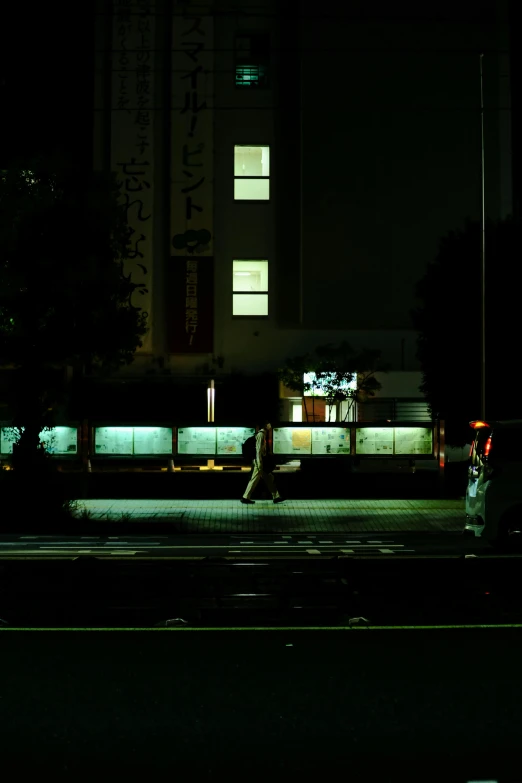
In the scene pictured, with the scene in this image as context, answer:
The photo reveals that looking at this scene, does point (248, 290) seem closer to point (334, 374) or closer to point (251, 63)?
point (334, 374)

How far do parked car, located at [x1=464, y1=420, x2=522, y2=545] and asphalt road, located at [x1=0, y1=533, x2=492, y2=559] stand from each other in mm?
373

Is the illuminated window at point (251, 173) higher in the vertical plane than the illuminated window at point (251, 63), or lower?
lower

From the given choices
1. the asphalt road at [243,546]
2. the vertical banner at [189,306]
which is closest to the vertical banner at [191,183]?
the vertical banner at [189,306]

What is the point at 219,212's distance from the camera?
31391 millimetres

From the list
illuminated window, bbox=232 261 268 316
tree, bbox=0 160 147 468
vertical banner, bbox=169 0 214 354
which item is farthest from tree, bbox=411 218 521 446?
vertical banner, bbox=169 0 214 354

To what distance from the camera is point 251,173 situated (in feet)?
104

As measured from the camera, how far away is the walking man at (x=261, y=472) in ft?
64.6

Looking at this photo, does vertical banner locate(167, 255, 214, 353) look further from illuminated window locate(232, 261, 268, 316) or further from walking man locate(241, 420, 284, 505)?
walking man locate(241, 420, 284, 505)

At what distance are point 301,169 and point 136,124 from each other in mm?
5566

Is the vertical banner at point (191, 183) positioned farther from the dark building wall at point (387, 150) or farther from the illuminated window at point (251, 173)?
the dark building wall at point (387, 150)

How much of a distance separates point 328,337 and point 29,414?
1507cm

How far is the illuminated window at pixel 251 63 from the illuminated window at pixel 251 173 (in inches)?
84.5

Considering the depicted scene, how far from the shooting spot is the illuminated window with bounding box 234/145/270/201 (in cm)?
3155

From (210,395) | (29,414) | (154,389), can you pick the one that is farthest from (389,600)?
(154,389)
